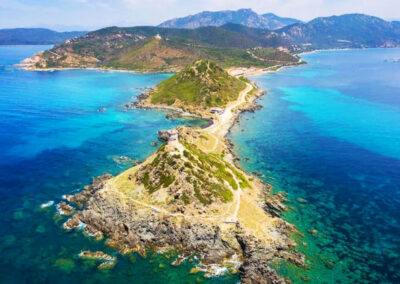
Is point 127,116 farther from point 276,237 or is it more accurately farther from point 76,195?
point 276,237

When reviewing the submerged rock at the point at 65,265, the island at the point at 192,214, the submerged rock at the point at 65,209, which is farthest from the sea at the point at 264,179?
the island at the point at 192,214

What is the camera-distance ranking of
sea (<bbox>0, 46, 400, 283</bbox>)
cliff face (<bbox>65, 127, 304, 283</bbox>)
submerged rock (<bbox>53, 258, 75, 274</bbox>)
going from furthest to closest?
cliff face (<bbox>65, 127, 304, 283</bbox>) < sea (<bbox>0, 46, 400, 283</bbox>) < submerged rock (<bbox>53, 258, 75, 274</bbox>)

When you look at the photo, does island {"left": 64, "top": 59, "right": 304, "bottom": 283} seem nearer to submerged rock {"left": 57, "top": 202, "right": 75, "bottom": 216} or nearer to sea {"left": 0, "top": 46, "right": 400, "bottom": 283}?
submerged rock {"left": 57, "top": 202, "right": 75, "bottom": 216}

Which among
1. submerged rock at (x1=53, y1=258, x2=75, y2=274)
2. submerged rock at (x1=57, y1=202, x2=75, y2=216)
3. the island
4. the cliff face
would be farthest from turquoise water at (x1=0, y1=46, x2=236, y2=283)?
the cliff face

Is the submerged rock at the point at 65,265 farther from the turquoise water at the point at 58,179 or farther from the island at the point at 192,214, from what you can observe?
the island at the point at 192,214

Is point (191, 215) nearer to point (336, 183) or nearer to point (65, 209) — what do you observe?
point (65, 209)
